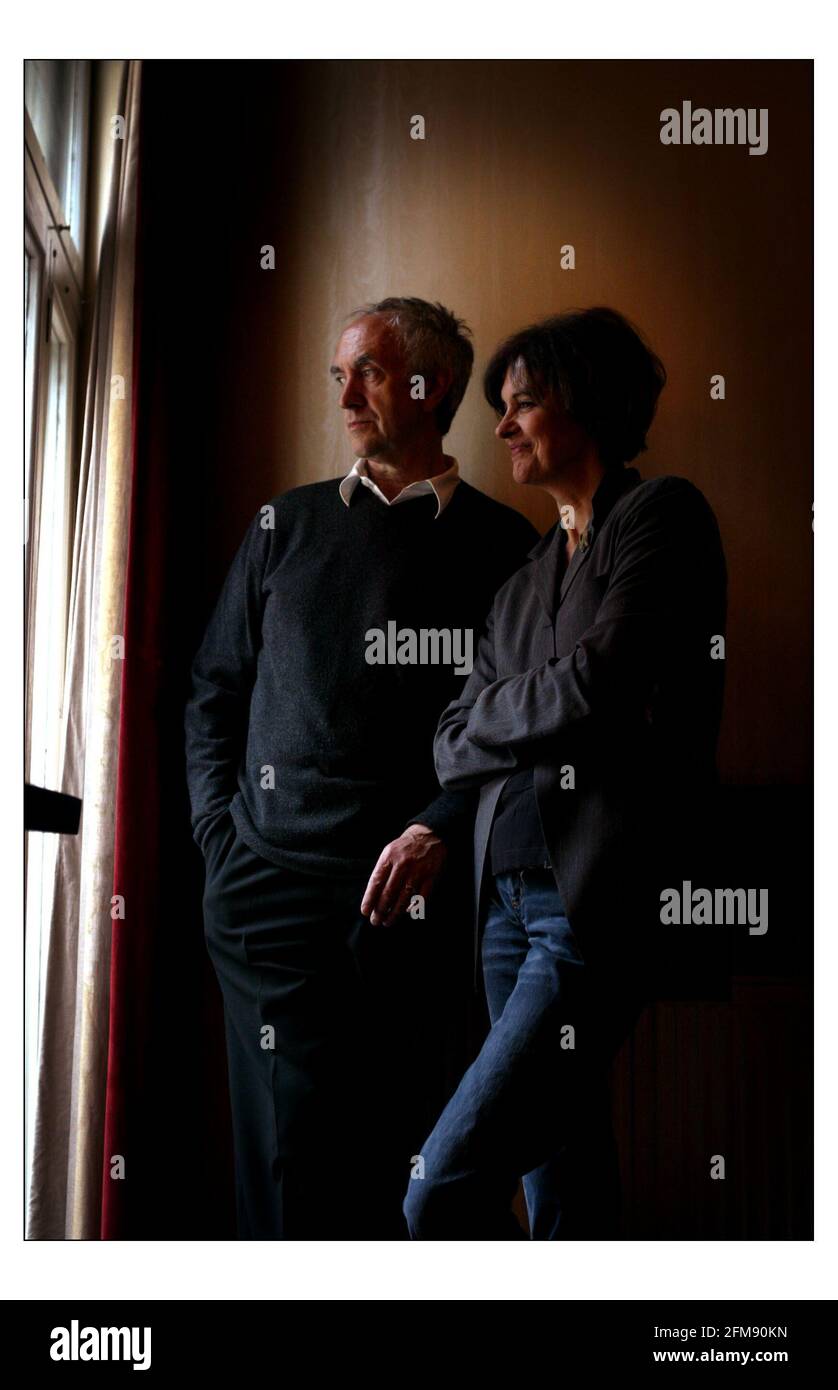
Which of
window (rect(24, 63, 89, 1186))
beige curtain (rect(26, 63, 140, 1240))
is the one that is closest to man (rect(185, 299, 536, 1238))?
beige curtain (rect(26, 63, 140, 1240))

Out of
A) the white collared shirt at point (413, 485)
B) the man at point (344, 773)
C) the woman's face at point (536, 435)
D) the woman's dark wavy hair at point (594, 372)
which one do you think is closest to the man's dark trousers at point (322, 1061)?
the man at point (344, 773)

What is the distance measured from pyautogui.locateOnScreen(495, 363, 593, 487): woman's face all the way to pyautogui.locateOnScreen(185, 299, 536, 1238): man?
0.08 meters

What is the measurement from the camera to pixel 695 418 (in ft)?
7.30

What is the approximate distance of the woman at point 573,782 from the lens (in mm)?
2041

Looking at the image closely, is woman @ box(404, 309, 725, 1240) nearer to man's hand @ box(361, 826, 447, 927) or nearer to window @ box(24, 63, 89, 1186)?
man's hand @ box(361, 826, 447, 927)

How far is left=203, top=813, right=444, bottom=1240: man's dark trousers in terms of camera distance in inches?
83.7

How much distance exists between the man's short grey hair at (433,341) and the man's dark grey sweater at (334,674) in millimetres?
156

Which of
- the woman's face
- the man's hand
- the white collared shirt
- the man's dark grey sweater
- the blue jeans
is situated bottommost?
the blue jeans

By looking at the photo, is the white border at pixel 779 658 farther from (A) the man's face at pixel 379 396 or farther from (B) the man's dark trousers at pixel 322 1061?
(A) the man's face at pixel 379 396

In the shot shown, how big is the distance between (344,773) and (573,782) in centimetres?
38

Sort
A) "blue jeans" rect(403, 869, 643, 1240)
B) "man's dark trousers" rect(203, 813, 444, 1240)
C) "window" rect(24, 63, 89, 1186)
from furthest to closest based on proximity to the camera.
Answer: "window" rect(24, 63, 89, 1186) < "man's dark trousers" rect(203, 813, 444, 1240) < "blue jeans" rect(403, 869, 643, 1240)

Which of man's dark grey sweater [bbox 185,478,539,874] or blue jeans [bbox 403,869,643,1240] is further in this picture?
man's dark grey sweater [bbox 185,478,539,874]

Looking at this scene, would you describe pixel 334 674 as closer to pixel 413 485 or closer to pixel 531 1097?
pixel 413 485
